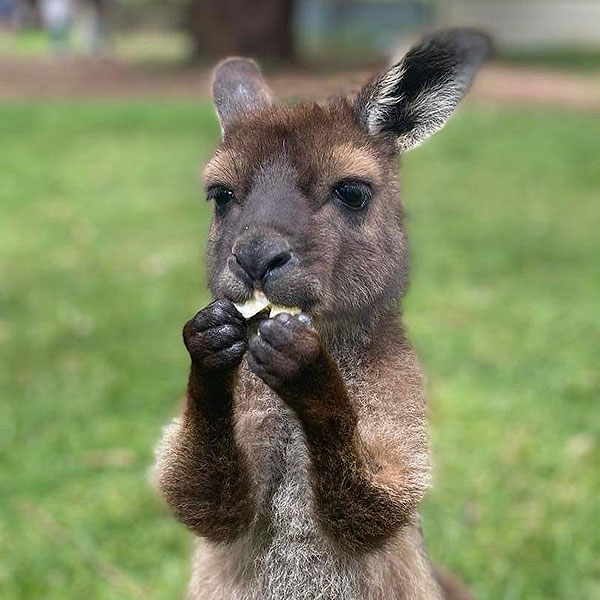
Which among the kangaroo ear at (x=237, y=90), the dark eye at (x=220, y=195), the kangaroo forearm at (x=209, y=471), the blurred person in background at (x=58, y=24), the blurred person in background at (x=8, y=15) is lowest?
the blurred person in background at (x=8, y=15)

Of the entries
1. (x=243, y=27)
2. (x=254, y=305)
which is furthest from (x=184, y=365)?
(x=243, y=27)

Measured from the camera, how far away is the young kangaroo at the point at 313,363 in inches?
84.2

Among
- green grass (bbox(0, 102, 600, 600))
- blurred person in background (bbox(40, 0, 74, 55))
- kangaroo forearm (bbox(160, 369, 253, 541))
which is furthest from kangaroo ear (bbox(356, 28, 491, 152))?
blurred person in background (bbox(40, 0, 74, 55))

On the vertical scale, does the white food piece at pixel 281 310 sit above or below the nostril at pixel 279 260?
below

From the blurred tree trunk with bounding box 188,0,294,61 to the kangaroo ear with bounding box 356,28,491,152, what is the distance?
1432 centimetres

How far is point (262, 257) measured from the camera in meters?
2.12

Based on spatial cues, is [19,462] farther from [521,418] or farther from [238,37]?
[238,37]

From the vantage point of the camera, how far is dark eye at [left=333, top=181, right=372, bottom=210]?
2.37m

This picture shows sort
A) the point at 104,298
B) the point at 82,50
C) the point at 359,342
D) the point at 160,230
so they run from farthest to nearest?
the point at 82,50, the point at 160,230, the point at 104,298, the point at 359,342

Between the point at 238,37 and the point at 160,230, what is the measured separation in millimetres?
9173

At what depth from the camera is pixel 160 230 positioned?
8.16m

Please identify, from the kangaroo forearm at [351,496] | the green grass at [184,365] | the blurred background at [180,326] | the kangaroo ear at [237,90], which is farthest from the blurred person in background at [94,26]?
the kangaroo forearm at [351,496]

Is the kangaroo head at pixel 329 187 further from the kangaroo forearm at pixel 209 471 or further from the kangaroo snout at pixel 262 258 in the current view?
the kangaroo forearm at pixel 209 471

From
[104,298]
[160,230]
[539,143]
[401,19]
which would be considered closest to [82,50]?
[401,19]
